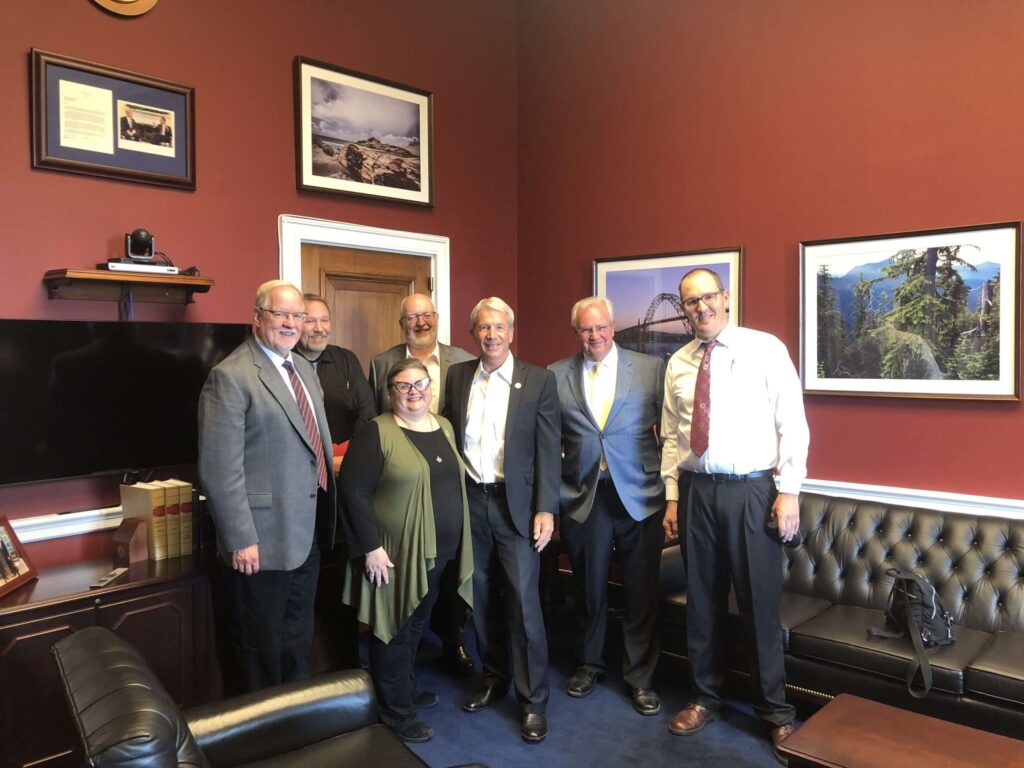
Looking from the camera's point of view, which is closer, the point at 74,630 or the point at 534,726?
the point at 74,630

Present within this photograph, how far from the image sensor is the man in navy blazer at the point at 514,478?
9.84 ft

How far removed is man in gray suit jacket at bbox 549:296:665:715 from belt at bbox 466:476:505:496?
1.11 ft

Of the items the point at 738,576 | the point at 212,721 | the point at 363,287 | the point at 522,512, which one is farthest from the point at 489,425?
the point at 363,287

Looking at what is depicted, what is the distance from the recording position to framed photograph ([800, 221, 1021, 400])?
3264mm

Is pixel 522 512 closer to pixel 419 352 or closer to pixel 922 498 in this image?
pixel 419 352

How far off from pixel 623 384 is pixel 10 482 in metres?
2.40

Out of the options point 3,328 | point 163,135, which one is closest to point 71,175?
point 163,135

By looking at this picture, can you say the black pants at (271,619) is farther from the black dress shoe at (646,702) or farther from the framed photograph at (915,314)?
the framed photograph at (915,314)

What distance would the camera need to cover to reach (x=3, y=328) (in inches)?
113

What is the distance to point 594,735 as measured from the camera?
2.97m

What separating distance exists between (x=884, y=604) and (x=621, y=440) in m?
1.33

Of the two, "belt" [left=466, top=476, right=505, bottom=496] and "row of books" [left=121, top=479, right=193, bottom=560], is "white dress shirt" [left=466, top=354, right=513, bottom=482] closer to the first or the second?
"belt" [left=466, top=476, right=505, bottom=496]

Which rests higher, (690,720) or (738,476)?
(738,476)

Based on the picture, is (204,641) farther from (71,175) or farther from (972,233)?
(972,233)
